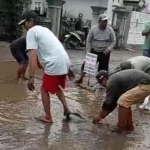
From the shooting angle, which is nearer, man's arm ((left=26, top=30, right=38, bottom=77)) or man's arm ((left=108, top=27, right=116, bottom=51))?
man's arm ((left=26, top=30, right=38, bottom=77))

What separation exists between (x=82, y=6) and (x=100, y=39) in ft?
48.7

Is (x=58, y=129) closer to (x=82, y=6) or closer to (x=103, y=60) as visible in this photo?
(x=103, y=60)

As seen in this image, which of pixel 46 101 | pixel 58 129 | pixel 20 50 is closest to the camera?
pixel 58 129

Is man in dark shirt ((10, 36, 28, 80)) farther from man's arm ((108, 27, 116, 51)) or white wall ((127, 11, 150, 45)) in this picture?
white wall ((127, 11, 150, 45))

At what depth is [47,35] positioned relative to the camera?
19.4 feet

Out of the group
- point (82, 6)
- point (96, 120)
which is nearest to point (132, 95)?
point (96, 120)

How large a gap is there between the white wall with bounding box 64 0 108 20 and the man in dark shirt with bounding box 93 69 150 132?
696 inches

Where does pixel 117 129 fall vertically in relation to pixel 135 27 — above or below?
above

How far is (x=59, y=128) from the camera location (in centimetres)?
593

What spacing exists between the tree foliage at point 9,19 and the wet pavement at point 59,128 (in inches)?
332

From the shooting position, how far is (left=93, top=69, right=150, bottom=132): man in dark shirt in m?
5.80

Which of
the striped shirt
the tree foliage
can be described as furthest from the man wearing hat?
the tree foliage

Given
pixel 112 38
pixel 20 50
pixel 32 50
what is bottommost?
pixel 20 50

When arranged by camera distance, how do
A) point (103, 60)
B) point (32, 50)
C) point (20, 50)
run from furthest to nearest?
point (103, 60)
point (20, 50)
point (32, 50)
